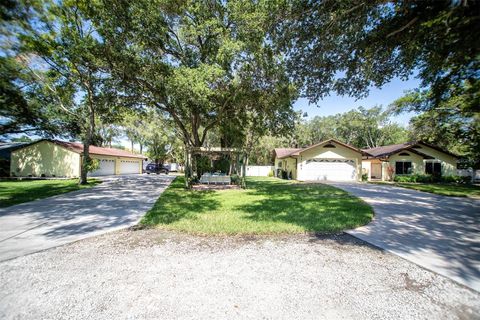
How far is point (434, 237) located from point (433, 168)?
23.0 meters

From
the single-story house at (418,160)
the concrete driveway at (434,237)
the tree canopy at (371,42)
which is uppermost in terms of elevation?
the tree canopy at (371,42)

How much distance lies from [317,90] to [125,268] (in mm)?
7472

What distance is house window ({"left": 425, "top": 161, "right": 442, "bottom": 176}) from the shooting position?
22406 millimetres

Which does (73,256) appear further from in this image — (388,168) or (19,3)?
(388,168)

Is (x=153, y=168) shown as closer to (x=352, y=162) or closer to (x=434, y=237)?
(x=352, y=162)

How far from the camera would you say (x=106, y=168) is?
28.1 metres

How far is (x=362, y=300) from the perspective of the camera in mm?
2805

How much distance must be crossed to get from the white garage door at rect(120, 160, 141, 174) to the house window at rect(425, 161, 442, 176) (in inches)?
1442

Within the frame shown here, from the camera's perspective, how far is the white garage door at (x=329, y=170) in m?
22.5

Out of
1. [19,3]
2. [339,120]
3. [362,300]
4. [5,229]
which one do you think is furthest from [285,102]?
[339,120]

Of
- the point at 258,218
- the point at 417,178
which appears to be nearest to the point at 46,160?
the point at 258,218

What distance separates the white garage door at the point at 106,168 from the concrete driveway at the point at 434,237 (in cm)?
2875

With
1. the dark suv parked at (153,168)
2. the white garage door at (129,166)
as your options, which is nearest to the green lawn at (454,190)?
the dark suv parked at (153,168)

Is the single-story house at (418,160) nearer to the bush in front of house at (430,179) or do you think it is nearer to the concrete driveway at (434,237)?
the bush in front of house at (430,179)
